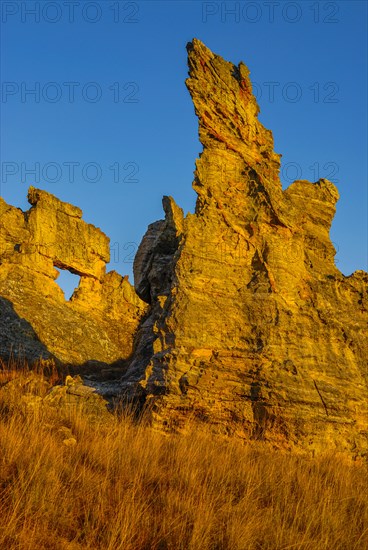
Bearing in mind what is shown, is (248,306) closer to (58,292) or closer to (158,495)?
(158,495)

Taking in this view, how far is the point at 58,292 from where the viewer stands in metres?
28.5

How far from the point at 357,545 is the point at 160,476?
219 centimetres

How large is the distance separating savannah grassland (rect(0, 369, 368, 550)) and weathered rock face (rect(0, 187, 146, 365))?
51.8 ft

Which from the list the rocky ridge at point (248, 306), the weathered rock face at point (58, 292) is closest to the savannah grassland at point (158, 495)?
the rocky ridge at point (248, 306)

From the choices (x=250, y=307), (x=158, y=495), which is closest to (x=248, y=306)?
(x=250, y=307)

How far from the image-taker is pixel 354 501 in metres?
5.76

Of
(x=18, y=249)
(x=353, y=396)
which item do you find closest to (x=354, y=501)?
(x=353, y=396)

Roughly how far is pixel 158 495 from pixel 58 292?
975 inches

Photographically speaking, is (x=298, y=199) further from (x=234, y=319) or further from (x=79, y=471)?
(x=79, y=471)

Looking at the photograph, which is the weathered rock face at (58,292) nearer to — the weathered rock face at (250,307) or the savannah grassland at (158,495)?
the weathered rock face at (250,307)

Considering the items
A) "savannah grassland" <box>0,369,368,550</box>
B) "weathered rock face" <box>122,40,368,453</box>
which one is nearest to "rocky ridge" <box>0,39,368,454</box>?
"weathered rock face" <box>122,40,368,453</box>

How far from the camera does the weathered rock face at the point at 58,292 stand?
2372cm

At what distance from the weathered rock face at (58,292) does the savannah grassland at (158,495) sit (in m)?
15.8

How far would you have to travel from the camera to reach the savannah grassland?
163 inches
